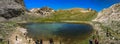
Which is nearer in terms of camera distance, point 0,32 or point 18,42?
point 18,42

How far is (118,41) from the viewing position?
218ft

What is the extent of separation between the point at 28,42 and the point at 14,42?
12.0ft

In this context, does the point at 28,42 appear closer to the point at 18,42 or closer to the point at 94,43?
the point at 18,42

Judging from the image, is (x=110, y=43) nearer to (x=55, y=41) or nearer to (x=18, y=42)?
(x=55, y=41)

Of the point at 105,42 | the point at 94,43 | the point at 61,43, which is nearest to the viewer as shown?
the point at 94,43

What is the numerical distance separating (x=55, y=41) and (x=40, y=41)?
4.01 m

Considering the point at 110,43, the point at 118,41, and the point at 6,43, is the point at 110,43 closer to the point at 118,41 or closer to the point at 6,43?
the point at 118,41

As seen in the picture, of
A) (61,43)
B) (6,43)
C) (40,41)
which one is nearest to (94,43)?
(61,43)

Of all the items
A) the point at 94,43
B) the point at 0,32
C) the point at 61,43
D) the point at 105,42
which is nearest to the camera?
the point at 94,43

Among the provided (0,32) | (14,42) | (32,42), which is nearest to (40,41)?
(32,42)

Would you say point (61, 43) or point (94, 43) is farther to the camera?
point (61, 43)

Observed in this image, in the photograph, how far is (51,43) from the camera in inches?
2813

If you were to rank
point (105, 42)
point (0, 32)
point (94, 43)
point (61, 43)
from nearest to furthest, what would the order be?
1. point (94, 43)
2. point (105, 42)
3. point (61, 43)
4. point (0, 32)

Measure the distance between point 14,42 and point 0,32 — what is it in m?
14.8
